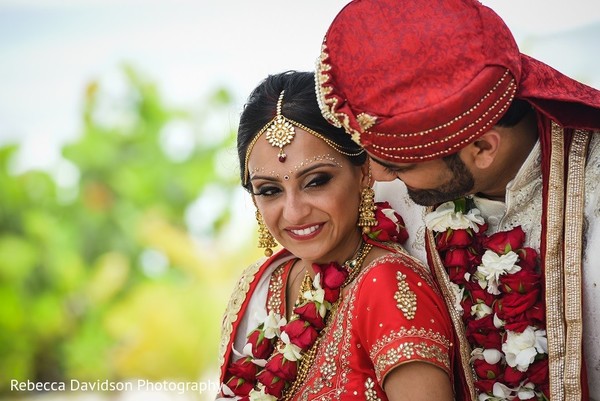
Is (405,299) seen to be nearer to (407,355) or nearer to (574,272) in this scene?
(407,355)

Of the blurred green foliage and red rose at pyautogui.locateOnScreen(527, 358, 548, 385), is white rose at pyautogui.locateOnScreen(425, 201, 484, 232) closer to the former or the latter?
red rose at pyautogui.locateOnScreen(527, 358, 548, 385)

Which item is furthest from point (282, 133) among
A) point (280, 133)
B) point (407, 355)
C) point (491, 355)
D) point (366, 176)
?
point (491, 355)

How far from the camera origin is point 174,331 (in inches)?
236

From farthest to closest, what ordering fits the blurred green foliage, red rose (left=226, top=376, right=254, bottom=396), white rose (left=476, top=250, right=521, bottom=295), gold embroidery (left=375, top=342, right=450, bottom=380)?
the blurred green foliage < red rose (left=226, top=376, right=254, bottom=396) < white rose (left=476, top=250, right=521, bottom=295) < gold embroidery (left=375, top=342, right=450, bottom=380)

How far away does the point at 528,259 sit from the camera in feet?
7.82

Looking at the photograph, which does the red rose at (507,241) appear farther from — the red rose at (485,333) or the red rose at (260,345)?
the red rose at (260,345)

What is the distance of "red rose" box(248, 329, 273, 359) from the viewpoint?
287cm

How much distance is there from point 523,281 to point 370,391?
21.7 inches

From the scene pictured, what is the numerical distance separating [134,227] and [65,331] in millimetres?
1031

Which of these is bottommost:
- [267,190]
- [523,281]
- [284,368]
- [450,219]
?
[284,368]

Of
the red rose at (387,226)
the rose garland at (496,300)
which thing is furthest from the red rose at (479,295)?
the red rose at (387,226)

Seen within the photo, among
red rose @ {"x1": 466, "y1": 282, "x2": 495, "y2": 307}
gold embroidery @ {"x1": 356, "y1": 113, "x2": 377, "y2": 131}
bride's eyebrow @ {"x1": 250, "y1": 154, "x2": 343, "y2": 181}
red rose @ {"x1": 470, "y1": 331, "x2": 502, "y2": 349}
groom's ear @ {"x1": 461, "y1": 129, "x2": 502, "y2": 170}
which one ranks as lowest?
red rose @ {"x1": 470, "y1": 331, "x2": 502, "y2": 349}

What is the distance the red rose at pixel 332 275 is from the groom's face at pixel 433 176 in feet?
1.33

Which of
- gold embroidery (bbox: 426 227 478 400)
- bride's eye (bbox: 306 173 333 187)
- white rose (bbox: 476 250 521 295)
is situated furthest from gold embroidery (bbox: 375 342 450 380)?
bride's eye (bbox: 306 173 333 187)
